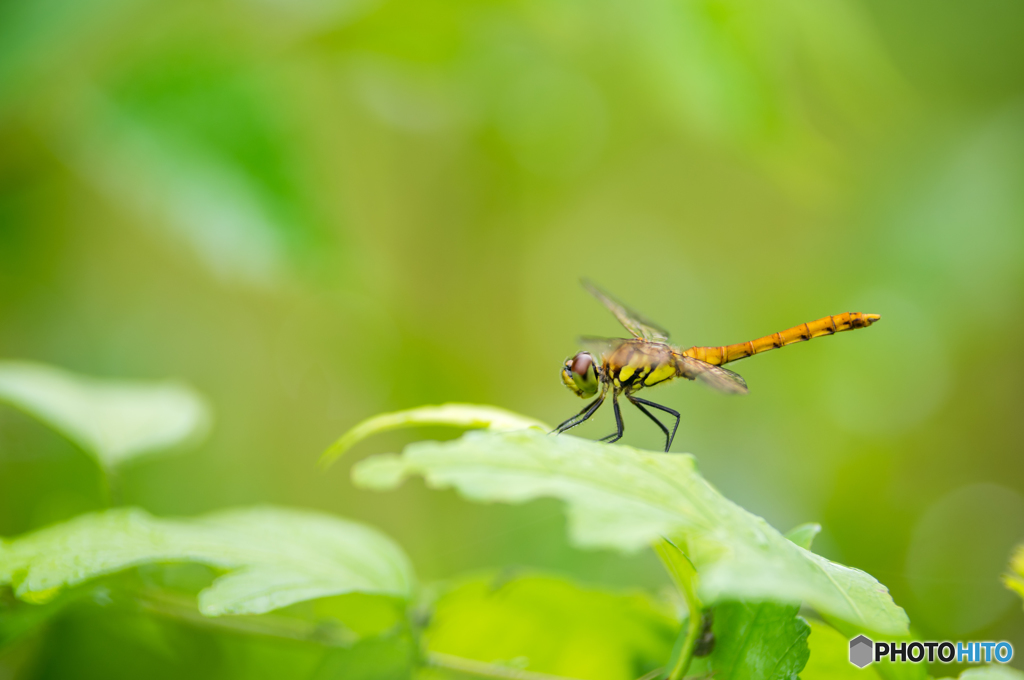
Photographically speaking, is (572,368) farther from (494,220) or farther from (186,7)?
(494,220)

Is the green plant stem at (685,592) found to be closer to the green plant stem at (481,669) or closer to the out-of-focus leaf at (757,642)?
the out-of-focus leaf at (757,642)

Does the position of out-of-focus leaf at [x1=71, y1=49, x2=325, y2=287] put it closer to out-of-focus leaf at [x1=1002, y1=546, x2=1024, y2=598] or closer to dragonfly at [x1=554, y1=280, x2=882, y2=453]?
dragonfly at [x1=554, y1=280, x2=882, y2=453]

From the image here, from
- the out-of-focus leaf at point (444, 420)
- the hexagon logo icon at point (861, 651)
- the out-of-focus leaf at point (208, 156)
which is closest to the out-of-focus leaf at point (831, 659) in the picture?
the hexagon logo icon at point (861, 651)

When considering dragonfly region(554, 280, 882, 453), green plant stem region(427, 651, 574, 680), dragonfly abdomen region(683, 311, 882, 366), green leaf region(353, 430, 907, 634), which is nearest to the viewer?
green leaf region(353, 430, 907, 634)

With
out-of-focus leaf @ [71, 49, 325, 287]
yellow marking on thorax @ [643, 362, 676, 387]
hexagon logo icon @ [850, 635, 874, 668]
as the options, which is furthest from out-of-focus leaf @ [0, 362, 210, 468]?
hexagon logo icon @ [850, 635, 874, 668]

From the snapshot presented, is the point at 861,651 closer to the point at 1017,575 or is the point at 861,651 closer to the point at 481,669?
the point at 1017,575

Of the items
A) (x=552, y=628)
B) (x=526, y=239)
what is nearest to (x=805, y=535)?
(x=552, y=628)

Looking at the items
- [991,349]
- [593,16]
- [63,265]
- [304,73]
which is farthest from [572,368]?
[991,349]
